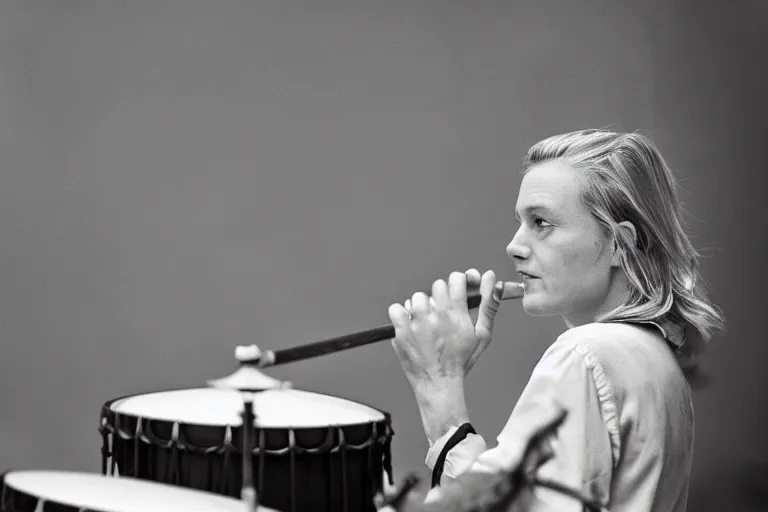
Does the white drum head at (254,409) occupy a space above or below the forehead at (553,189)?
below

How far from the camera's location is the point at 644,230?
1.29m

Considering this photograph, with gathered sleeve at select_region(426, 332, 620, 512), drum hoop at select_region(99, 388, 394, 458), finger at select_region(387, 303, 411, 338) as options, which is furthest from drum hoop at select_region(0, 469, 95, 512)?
finger at select_region(387, 303, 411, 338)

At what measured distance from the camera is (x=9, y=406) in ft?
8.01

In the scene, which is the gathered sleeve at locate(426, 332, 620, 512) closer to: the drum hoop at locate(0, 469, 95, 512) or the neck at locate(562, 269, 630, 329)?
the neck at locate(562, 269, 630, 329)

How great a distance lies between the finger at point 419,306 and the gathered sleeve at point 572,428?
225mm

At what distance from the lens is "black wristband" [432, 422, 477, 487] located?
126 cm

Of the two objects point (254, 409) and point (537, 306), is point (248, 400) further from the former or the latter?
point (537, 306)

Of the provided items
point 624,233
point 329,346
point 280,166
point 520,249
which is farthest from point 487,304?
point 280,166

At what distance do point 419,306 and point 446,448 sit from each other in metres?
0.21

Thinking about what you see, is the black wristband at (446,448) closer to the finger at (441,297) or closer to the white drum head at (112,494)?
the finger at (441,297)

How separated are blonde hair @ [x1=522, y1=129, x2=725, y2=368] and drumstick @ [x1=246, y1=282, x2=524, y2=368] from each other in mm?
200

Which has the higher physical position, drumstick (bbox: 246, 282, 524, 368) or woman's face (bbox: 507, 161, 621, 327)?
woman's face (bbox: 507, 161, 621, 327)

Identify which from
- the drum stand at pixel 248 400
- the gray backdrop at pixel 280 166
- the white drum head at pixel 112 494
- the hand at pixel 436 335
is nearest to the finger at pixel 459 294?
the hand at pixel 436 335

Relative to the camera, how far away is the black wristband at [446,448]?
4.14ft
